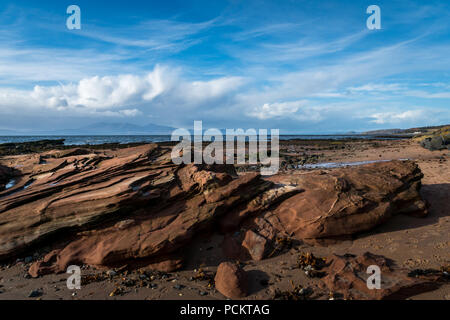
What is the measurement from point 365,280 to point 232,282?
144 inches

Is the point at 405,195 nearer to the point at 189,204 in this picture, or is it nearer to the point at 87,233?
the point at 189,204

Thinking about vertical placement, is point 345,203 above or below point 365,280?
above

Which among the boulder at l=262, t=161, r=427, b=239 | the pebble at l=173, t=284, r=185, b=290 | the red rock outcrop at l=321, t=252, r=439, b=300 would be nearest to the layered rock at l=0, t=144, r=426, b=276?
the boulder at l=262, t=161, r=427, b=239

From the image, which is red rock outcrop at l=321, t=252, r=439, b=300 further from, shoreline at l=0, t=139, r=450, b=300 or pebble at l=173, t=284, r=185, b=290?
pebble at l=173, t=284, r=185, b=290

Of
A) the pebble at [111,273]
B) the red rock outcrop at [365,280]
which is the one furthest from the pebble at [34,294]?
the red rock outcrop at [365,280]

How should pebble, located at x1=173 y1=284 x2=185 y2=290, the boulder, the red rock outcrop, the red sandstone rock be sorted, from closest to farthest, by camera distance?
the red rock outcrop, the red sandstone rock, pebble, located at x1=173 y1=284 x2=185 y2=290, the boulder

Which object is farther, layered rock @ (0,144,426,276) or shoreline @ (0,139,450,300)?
layered rock @ (0,144,426,276)

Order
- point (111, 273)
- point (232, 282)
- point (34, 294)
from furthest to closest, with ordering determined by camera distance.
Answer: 1. point (111, 273)
2. point (34, 294)
3. point (232, 282)

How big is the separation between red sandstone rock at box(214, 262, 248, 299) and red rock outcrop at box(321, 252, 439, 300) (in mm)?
2369

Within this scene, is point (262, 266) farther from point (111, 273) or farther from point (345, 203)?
point (111, 273)

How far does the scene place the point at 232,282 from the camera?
680 centimetres

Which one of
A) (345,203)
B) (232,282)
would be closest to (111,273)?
(232,282)

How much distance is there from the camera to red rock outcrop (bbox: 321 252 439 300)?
6219 millimetres
